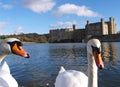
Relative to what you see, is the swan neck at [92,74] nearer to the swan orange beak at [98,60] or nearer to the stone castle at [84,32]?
the swan orange beak at [98,60]

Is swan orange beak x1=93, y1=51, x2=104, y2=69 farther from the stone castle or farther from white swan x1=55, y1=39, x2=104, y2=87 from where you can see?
the stone castle

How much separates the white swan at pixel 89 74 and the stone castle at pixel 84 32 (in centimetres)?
13510

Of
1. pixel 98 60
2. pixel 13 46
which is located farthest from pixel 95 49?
pixel 13 46

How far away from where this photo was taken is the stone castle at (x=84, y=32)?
144 metres

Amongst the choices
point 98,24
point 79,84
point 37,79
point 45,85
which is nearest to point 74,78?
point 79,84

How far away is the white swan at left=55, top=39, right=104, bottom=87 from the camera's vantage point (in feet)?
20.0

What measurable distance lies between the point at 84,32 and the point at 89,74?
150343 mm

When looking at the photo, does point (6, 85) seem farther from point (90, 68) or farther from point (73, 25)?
point (73, 25)

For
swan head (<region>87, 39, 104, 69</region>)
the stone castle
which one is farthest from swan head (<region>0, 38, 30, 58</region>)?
the stone castle

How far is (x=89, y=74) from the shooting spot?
6.41 meters

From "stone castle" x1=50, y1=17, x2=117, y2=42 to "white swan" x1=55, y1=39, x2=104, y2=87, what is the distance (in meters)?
135

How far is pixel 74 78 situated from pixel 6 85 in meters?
2.14

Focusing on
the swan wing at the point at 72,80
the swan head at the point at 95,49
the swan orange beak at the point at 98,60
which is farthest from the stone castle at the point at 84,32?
the swan orange beak at the point at 98,60

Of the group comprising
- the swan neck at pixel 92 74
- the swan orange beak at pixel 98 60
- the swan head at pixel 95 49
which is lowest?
the swan neck at pixel 92 74
